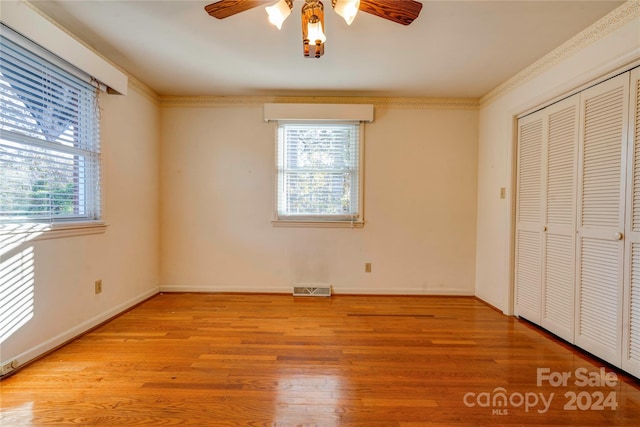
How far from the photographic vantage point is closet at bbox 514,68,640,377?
5.94 ft

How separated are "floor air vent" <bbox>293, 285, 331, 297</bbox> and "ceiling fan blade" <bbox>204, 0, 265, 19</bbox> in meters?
2.74

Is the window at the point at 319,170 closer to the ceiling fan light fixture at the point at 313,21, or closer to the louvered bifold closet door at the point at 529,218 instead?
the louvered bifold closet door at the point at 529,218

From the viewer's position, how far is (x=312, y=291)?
3408 millimetres

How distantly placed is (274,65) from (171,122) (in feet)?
5.27

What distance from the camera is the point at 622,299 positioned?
6.03ft

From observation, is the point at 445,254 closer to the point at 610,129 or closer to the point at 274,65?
the point at 610,129

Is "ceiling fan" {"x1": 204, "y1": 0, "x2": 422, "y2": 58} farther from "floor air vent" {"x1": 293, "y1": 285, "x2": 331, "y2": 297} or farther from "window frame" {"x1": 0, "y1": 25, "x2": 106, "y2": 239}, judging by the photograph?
"floor air vent" {"x1": 293, "y1": 285, "x2": 331, "y2": 297}

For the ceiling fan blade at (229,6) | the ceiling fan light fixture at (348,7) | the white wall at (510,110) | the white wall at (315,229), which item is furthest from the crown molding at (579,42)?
the ceiling fan blade at (229,6)

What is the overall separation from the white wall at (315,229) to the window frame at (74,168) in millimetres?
992

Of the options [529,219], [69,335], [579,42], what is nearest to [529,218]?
[529,219]

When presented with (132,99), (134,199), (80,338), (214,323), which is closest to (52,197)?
(134,199)

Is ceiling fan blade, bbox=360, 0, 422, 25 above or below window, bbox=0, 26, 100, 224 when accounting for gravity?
above

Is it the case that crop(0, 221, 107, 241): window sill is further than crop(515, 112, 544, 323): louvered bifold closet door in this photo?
No

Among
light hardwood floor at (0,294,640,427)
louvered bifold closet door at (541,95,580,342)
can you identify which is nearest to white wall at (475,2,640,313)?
louvered bifold closet door at (541,95,580,342)
